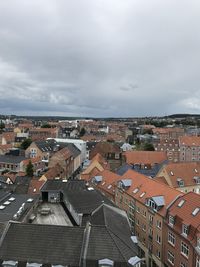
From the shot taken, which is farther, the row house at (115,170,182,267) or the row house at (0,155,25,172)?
the row house at (0,155,25,172)

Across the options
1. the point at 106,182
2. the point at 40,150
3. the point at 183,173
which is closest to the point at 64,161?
the point at 40,150

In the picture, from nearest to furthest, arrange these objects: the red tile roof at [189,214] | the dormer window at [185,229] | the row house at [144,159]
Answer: the red tile roof at [189,214] → the dormer window at [185,229] → the row house at [144,159]

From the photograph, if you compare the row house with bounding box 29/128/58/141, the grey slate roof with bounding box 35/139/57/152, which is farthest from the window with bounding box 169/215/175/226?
the row house with bounding box 29/128/58/141

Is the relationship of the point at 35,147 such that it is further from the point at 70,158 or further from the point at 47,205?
the point at 47,205

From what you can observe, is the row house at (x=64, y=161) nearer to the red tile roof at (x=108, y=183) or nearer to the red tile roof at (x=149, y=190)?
the red tile roof at (x=108, y=183)

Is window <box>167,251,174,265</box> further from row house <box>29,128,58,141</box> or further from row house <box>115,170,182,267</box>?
row house <box>29,128,58,141</box>

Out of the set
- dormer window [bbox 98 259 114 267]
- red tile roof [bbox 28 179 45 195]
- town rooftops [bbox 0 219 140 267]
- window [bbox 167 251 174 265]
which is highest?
town rooftops [bbox 0 219 140 267]

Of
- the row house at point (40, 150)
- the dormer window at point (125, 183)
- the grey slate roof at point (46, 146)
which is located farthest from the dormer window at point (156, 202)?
the grey slate roof at point (46, 146)
